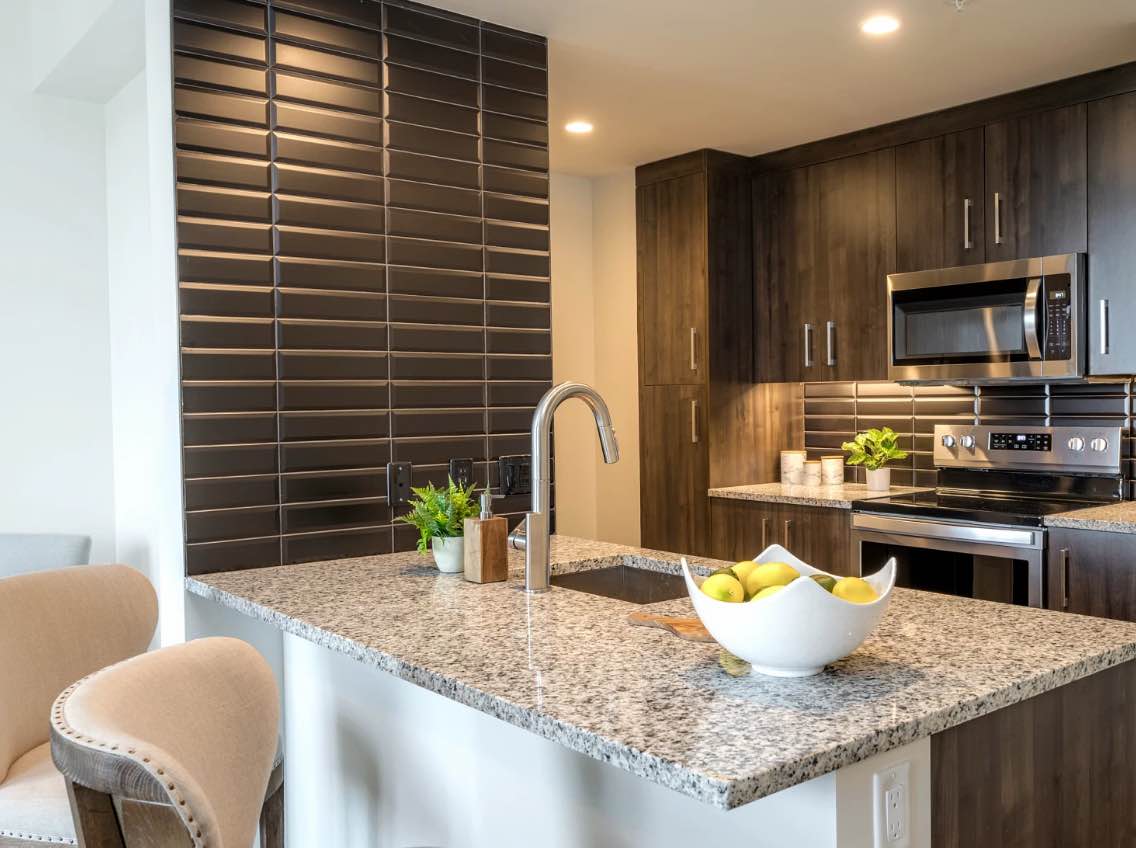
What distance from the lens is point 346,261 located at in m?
2.56

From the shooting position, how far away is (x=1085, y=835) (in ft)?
4.90

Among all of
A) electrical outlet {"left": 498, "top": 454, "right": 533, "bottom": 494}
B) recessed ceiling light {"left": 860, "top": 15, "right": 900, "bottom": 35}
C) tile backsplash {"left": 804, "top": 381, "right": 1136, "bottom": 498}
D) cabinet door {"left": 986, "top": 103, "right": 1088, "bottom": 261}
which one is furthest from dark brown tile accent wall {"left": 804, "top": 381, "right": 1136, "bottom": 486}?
electrical outlet {"left": 498, "top": 454, "right": 533, "bottom": 494}

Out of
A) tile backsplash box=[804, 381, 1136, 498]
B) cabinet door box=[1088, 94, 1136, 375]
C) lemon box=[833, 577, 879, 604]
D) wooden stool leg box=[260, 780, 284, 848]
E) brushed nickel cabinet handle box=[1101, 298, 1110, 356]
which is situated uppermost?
cabinet door box=[1088, 94, 1136, 375]

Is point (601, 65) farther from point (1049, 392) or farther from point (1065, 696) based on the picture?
point (1065, 696)

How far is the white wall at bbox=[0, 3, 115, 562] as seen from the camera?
3393 millimetres

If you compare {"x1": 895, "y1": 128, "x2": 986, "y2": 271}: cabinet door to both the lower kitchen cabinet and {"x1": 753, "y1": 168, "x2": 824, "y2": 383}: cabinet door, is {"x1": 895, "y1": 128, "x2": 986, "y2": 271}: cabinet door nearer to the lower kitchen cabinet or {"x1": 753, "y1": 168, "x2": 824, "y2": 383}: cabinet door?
{"x1": 753, "y1": 168, "x2": 824, "y2": 383}: cabinet door

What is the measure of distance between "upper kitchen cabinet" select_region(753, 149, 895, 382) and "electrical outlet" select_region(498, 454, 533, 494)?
1.87m

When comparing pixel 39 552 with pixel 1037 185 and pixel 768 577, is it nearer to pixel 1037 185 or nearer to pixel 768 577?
pixel 768 577

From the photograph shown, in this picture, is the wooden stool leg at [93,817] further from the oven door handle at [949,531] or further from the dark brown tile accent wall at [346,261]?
the oven door handle at [949,531]

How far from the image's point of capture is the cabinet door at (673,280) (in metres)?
4.32

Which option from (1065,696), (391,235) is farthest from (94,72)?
(1065,696)

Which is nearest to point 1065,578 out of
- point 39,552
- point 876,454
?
point 876,454

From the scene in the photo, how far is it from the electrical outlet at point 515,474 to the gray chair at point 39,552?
1.48 m

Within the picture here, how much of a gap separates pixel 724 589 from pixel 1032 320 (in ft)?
8.57
